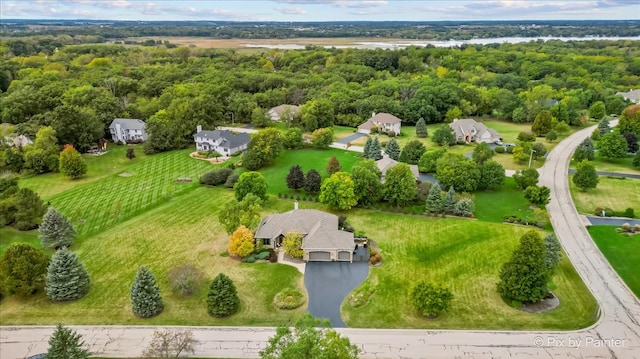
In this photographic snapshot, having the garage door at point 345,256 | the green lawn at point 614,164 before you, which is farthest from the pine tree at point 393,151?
the garage door at point 345,256

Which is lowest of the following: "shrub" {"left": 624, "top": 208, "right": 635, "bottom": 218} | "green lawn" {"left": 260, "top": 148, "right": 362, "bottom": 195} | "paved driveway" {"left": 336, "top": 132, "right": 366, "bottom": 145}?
"paved driveway" {"left": 336, "top": 132, "right": 366, "bottom": 145}

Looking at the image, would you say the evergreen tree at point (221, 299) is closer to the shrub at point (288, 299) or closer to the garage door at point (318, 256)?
the shrub at point (288, 299)

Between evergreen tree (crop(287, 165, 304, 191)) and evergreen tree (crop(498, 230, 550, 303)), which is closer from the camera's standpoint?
evergreen tree (crop(498, 230, 550, 303))

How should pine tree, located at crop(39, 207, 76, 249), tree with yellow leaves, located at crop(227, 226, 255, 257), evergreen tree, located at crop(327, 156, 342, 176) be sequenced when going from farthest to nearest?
1. evergreen tree, located at crop(327, 156, 342, 176)
2. pine tree, located at crop(39, 207, 76, 249)
3. tree with yellow leaves, located at crop(227, 226, 255, 257)

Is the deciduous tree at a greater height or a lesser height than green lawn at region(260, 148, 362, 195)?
greater

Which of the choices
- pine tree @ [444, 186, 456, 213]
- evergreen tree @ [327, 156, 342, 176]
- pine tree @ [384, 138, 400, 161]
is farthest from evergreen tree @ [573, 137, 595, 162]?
evergreen tree @ [327, 156, 342, 176]

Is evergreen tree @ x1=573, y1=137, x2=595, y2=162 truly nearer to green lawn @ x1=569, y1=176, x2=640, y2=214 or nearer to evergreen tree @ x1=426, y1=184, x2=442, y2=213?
green lawn @ x1=569, y1=176, x2=640, y2=214

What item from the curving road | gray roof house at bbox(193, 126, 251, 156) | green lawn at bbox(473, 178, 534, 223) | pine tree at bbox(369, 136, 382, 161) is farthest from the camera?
gray roof house at bbox(193, 126, 251, 156)
